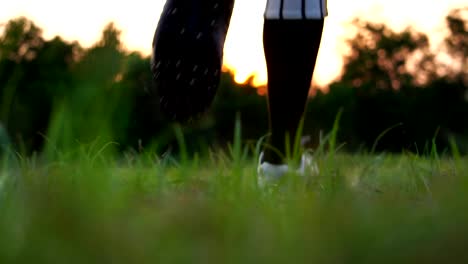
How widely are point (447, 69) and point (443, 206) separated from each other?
42.1 meters

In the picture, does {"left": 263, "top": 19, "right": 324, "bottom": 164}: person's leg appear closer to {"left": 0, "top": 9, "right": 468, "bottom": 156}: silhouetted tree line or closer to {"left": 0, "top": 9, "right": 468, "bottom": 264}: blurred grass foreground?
{"left": 0, "top": 9, "right": 468, "bottom": 264}: blurred grass foreground

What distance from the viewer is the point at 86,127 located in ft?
5.89

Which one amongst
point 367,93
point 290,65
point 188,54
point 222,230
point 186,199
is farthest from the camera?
point 367,93

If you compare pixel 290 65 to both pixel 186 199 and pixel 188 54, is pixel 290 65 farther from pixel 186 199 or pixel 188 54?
pixel 186 199

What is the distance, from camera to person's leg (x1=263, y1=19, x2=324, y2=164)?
301 cm

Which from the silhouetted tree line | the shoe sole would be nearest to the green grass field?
the shoe sole

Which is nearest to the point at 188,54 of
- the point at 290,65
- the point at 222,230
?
the point at 290,65

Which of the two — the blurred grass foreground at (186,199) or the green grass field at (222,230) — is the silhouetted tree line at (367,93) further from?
the green grass field at (222,230)

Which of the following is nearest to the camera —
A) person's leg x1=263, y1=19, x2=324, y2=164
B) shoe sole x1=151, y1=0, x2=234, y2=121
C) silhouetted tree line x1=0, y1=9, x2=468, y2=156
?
shoe sole x1=151, y1=0, x2=234, y2=121

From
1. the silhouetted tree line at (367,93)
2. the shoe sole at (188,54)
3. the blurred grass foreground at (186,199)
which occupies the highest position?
the shoe sole at (188,54)

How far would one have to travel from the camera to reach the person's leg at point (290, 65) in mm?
3008

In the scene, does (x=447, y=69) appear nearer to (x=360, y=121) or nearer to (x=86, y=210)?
(x=360, y=121)

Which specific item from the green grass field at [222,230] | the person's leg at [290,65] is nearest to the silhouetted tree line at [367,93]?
the person's leg at [290,65]

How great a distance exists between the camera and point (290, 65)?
10.0 ft
